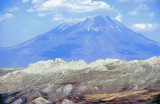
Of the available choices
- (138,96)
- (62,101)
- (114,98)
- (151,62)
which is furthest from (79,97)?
(151,62)

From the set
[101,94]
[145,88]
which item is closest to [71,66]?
[101,94]

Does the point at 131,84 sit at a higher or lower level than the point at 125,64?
lower

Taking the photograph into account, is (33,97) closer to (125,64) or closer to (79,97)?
(79,97)

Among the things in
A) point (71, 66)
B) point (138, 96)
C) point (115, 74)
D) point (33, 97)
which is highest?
point (71, 66)

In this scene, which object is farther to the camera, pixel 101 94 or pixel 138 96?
pixel 101 94

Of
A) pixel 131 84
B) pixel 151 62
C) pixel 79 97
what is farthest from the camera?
pixel 151 62

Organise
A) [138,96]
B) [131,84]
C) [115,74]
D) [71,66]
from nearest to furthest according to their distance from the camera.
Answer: [138,96] → [131,84] → [115,74] → [71,66]
